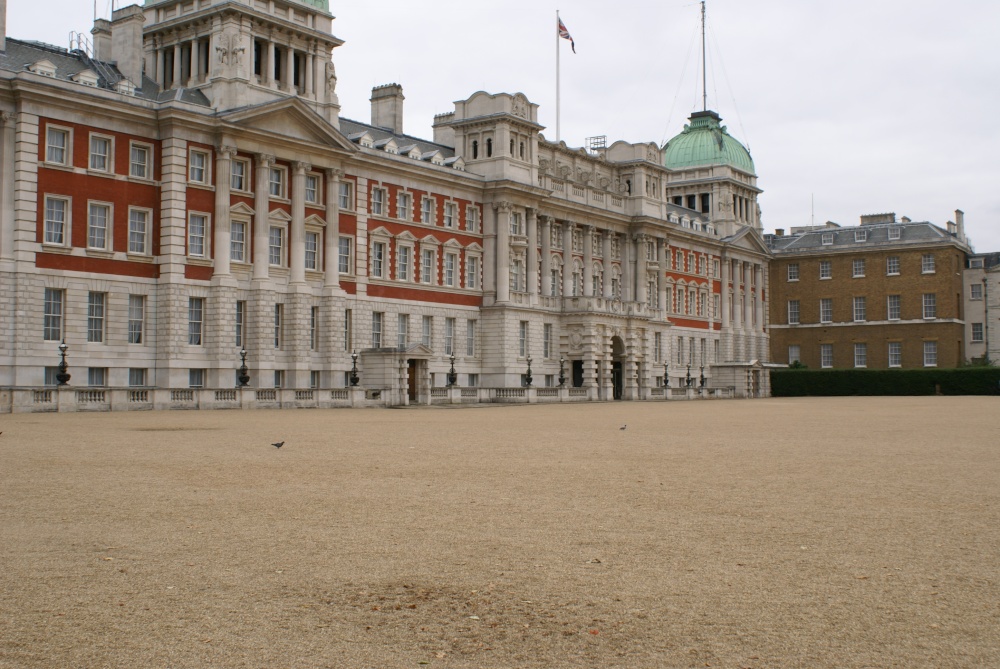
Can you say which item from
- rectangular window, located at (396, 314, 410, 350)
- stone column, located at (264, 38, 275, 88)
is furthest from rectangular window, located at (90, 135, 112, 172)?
rectangular window, located at (396, 314, 410, 350)

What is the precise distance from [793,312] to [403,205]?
53473 millimetres

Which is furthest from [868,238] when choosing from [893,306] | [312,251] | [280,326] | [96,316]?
[96,316]

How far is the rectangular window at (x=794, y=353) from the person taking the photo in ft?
328

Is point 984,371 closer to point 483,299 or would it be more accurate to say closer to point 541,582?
point 483,299

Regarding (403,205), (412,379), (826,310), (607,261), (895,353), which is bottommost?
(412,379)

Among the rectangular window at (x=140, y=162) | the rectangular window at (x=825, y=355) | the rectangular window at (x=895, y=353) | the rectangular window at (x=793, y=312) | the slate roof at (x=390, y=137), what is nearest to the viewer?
the rectangular window at (x=140, y=162)

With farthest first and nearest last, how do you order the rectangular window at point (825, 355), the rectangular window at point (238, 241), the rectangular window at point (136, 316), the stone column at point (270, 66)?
the rectangular window at point (825, 355) < the stone column at point (270, 66) < the rectangular window at point (238, 241) < the rectangular window at point (136, 316)

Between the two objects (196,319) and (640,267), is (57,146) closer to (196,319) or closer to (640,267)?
(196,319)

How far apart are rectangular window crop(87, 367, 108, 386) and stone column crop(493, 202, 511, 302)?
84.9 feet

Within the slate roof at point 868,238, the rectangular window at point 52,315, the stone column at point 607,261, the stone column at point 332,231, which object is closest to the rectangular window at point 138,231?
the rectangular window at point 52,315

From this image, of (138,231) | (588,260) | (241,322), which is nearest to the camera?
(138,231)

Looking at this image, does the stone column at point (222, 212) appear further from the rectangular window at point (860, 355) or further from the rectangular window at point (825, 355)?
the rectangular window at point (825, 355)

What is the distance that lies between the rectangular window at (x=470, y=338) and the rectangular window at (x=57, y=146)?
26.2 metres

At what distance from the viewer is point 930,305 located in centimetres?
9400
